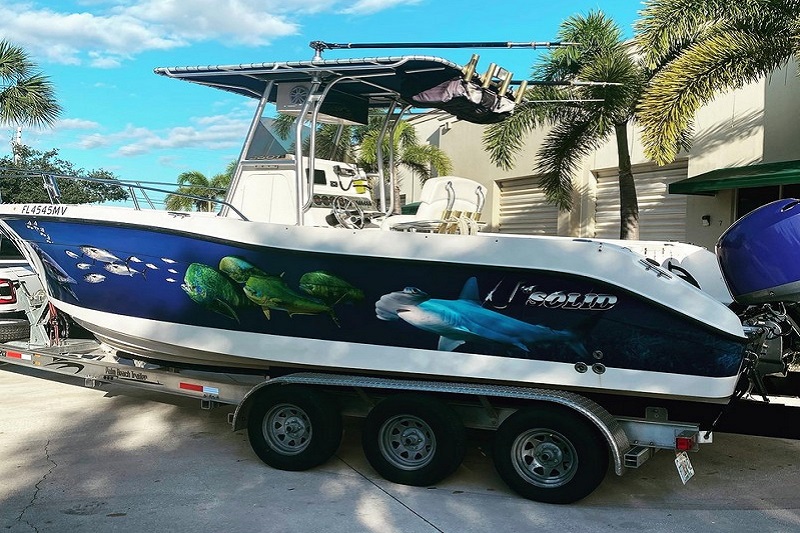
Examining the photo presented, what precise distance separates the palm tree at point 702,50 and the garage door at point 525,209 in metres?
6.58

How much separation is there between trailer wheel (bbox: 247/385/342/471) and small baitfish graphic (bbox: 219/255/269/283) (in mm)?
823

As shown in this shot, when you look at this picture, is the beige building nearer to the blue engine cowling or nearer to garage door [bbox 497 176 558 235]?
garage door [bbox 497 176 558 235]

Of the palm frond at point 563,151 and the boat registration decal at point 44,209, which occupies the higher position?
the palm frond at point 563,151

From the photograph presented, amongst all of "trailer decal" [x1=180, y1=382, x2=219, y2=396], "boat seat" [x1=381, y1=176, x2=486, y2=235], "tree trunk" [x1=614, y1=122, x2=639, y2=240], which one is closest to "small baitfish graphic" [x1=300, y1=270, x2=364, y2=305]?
"boat seat" [x1=381, y1=176, x2=486, y2=235]

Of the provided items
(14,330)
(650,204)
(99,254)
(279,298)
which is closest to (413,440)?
(279,298)

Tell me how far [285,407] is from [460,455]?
4.35ft

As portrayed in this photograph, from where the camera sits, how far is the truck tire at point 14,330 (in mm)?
7754

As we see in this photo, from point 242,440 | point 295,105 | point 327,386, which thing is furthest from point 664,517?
point 295,105

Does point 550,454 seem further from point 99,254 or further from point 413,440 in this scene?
point 99,254

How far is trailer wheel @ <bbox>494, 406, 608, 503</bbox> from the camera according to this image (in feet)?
15.4

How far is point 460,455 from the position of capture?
5008mm

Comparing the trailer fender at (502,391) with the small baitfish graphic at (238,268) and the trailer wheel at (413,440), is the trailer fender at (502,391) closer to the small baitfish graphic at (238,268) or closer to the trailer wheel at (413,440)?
the trailer wheel at (413,440)

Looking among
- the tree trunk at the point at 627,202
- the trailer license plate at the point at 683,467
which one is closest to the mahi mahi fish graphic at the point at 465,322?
the trailer license plate at the point at 683,467

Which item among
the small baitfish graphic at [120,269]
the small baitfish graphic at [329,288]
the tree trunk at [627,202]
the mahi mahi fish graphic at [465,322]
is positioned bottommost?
the mahi mahi fish graphic at [465,322]
